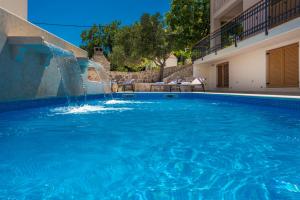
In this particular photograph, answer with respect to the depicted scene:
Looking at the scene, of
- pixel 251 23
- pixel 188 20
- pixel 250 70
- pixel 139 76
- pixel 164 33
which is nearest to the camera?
pixel 251 23

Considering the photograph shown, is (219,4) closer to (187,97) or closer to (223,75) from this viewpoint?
(223,75)

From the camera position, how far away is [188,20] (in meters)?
19.2

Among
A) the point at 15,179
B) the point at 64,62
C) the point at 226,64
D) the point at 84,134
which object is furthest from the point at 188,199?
the point at 226,64

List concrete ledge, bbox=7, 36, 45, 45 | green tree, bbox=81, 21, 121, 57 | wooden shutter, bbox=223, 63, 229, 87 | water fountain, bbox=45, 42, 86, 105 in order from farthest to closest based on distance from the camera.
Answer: green tree, bbox=81, 21, 121, 57 < wooden shutter, bbox=223, 63, 229, 87 < water fountain, bbox=45, 42, 86, 105 < concrete ledge, bbox=7, 36, 45, 45

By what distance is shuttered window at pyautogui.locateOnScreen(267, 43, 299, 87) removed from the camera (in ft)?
33.8

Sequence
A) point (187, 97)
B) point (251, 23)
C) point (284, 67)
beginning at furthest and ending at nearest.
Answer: point (187, 97) → point (251, 23) → point (284, 67)

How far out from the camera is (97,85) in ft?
47.3

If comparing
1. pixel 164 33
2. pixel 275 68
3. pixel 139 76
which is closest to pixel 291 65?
pixel 275 68

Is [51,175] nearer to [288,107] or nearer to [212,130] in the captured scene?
[212,130]

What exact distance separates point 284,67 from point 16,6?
12002mm

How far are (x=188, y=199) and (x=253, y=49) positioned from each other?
40.6 ft

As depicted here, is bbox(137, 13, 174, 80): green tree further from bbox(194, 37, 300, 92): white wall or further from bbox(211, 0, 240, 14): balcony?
bbox(194, 37, 300, 92): white wall

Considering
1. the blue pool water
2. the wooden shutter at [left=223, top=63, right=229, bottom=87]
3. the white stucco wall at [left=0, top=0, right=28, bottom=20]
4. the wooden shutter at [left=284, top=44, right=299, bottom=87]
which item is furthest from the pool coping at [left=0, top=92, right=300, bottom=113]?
the white stucco wall at [left=0, top=0, right=28, bottom=20]

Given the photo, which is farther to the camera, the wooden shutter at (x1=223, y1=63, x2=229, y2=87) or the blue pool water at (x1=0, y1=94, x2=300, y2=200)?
the wooden shutter at (x1=223, y1=63, x2=229, y2=87)
